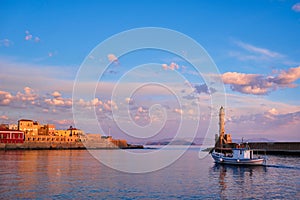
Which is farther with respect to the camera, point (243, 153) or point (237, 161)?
point (243, 153)

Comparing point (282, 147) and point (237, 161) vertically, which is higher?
point (282, 147)

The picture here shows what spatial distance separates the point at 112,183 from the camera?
1900 inches

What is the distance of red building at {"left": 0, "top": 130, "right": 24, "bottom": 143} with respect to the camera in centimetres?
17266

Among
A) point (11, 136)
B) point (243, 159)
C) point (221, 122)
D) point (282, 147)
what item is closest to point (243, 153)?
point (243, 159)

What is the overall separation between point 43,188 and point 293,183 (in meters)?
35.0

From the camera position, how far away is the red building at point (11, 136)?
173 m

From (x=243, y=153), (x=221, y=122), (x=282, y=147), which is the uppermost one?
(x=221, y=122)

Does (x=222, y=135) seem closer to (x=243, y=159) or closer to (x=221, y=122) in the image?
(x=221, y=122)

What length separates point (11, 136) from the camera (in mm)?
176750

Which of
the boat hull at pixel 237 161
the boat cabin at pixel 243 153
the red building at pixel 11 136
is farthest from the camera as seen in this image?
the red building at pixel 11 136

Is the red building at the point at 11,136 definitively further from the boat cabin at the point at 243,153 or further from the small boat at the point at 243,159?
the boat cabin at the point at 243,153

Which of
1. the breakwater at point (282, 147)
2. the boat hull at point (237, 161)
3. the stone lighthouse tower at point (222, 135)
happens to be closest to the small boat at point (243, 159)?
the boat hull at point (237, 161)

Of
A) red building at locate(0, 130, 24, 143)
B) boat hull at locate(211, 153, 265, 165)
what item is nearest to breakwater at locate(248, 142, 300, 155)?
boat hull at locate(211, 153, 265, 165)

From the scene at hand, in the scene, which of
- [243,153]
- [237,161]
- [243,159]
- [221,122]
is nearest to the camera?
[243,159]
